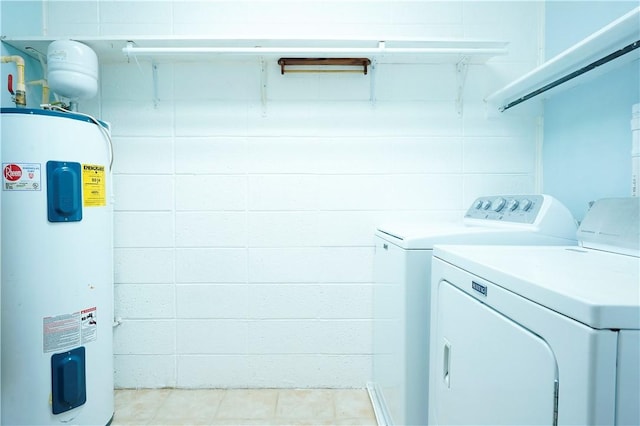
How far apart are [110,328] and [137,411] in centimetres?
53

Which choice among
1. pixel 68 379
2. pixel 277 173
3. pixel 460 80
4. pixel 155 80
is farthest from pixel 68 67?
pixel 460 80

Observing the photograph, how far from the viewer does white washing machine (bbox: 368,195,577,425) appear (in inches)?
48.8

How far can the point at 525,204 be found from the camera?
57.0 inches

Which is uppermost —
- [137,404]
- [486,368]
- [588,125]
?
[588,125]

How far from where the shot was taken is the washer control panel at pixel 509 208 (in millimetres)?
1380

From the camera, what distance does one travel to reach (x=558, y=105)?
1.83 metres

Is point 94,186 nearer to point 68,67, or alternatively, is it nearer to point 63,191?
point 63,191

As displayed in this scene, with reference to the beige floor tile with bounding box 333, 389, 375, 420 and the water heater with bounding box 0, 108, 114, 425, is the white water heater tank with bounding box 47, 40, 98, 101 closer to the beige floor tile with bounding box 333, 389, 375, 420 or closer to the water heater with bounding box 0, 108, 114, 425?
the water heater with bounding box 0, 108, 114, 425

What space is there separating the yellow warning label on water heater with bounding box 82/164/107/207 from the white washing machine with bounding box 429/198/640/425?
154cm

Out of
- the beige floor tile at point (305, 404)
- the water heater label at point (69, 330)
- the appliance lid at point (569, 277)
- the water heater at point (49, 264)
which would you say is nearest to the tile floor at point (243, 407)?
the beige floor tile at point (305, 404)

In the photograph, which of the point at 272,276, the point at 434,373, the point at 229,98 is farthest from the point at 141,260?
the point at 434,373

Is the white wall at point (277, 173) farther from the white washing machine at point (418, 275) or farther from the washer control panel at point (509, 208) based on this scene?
the white washing machine at point (418, 275)

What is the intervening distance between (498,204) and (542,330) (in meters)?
1.11

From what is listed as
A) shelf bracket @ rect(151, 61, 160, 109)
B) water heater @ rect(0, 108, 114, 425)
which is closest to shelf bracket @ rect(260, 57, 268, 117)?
shelf bracket @ rect(151, 61, 160, 109)
